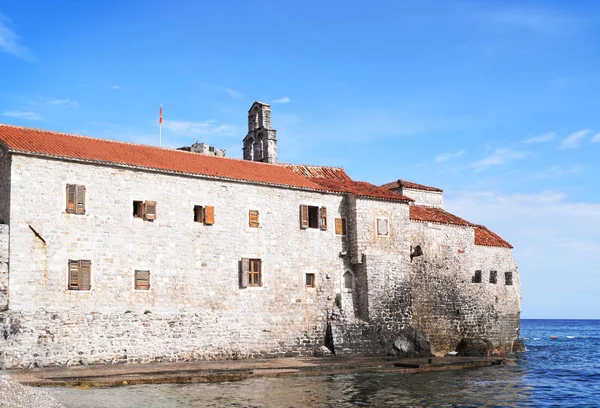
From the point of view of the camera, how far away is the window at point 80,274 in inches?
1079

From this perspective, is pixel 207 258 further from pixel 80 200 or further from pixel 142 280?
pixel 80 200

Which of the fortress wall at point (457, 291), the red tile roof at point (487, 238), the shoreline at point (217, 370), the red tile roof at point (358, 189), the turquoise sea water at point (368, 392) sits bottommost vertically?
the turquoise sea water at point (368, 392)

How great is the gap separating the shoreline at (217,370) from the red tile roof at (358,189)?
887 cm

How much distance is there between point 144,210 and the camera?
97.8 ft

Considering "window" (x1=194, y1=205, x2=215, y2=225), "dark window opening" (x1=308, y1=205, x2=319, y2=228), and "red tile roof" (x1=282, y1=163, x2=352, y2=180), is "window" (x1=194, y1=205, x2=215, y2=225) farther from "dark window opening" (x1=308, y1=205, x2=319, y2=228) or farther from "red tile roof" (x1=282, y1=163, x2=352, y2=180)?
"red tile roof" (x1=282, y1=163, x2=352, y2=180)

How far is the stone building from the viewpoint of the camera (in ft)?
88.0

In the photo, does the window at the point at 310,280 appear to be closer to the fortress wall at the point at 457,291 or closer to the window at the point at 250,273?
the window at the point at 250,273

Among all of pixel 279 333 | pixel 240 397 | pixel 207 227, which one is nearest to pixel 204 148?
pixel 207 227

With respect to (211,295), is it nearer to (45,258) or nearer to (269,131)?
(45,258)

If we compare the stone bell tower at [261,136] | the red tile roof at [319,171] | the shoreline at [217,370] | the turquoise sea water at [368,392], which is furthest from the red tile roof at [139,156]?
the turquoise sea water at [368,392]

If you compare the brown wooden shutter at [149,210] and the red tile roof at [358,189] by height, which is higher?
the red tile roof at [358,189]

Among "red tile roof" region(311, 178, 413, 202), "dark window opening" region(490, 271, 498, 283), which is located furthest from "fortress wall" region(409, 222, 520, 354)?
"red tile roof" region(311, 178, 413, 202)

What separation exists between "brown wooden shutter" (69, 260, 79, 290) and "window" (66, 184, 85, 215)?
6.92 ft

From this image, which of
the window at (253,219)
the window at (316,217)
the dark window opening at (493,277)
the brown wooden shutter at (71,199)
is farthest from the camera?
the dark window opening at (493,277)
